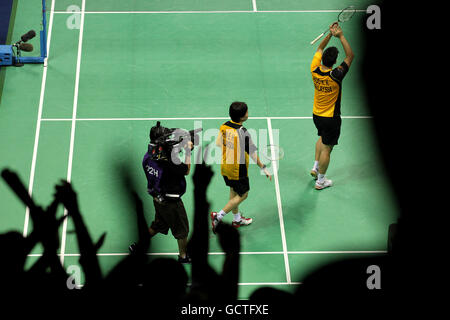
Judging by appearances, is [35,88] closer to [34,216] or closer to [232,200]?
[34,216]

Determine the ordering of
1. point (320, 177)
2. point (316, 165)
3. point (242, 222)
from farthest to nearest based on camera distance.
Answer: point (316, 165) → point (320, 177) → point (242, 222)

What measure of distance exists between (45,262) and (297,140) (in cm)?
453

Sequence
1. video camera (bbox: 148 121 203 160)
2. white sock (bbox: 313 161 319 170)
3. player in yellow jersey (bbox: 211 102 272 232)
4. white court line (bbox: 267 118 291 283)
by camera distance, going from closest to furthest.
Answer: video camera (bbox: 148 121 203 160) < player in yellow jersey (bbox: 211 102 272 232) < white court line (bbox: 267 118 291 283) < white sock (bbox: 313 161 319 170)

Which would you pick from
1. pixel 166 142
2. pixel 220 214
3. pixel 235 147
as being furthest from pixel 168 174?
pixel 220 214

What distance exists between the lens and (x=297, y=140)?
10125mm

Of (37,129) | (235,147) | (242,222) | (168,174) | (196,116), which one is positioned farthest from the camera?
(196,116)

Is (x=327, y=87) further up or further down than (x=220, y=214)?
further up

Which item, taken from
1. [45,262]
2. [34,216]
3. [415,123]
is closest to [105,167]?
[34,216]

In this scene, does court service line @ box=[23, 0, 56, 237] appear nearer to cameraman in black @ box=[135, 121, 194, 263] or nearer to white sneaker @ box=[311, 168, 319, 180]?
cameraman in black @ box=[135, 121, 194, 263]

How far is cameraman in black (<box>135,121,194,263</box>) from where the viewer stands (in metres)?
6.96

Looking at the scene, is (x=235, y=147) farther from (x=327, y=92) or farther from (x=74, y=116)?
(x=74, y=116)

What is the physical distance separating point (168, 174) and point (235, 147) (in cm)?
105

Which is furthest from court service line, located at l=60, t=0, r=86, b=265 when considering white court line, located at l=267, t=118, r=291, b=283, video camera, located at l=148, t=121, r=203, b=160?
white court line, located at l=267, t=118, r=291, b=283

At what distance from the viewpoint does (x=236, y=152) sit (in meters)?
7.75
